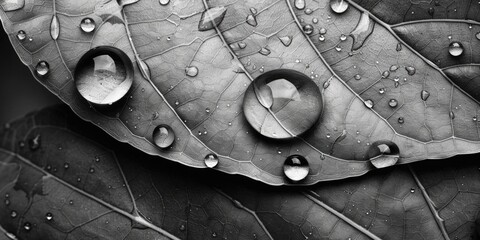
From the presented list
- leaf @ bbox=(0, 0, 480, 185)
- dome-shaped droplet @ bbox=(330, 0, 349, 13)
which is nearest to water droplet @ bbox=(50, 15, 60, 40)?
leaf @ bbox=(0, 0, 480, 185)

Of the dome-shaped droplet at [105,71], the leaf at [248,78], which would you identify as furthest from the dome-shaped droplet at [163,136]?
the dome-shaped droplet at [105,71]

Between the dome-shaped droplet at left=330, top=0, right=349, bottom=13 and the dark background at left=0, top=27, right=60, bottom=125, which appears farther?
the dark background at left=0, top=27, right=60, bottom=125

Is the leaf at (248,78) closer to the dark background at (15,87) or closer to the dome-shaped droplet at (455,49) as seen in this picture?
the dome-shaped droplet at (455,49)

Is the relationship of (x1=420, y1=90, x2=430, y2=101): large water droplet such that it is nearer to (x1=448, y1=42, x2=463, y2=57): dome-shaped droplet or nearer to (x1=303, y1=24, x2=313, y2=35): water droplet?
(x1=448, y1=42, x2=463, y2=57): dome-shaped droplet

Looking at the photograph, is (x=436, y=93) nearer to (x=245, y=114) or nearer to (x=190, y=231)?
(x=245, y=114)

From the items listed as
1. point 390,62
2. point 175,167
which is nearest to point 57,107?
point 175,167
